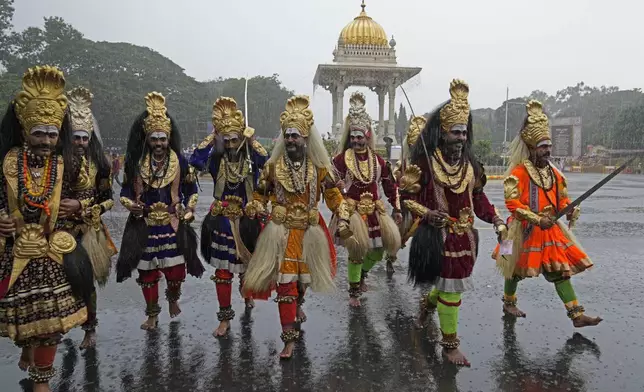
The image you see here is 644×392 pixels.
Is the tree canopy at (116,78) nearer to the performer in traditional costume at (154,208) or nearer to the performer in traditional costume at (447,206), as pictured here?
the performer in traditional costume at (154,208)

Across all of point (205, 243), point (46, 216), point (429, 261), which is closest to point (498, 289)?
point (429, 261)

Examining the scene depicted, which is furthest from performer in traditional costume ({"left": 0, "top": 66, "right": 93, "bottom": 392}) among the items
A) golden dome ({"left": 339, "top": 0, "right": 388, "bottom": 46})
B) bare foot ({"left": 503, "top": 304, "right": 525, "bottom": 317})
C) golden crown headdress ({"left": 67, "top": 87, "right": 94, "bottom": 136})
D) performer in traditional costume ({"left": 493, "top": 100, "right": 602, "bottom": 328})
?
golden dome ({"left": 339, "top": 0, "right": 388, "bottom": 46})

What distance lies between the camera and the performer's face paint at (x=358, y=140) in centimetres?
637

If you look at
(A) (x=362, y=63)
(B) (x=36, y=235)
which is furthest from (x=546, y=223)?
(A) (x=362, y=63)

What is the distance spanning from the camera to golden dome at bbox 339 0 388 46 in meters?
34.1

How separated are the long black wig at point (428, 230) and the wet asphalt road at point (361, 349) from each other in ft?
2.32

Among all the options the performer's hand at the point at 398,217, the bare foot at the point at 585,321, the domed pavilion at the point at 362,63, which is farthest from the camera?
the domed pavilion at the point at 362,63

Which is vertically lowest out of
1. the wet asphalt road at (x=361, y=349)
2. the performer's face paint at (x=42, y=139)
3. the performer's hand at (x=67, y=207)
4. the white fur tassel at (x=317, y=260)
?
the wet asphalt road at (x=361, y=349)

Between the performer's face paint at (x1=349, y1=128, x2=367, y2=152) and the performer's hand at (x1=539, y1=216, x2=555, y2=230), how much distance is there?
7.61 ft

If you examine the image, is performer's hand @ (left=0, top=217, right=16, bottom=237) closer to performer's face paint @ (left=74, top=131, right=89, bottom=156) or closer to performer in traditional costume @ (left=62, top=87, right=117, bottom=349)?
performer in traditional costume @ (left=62, top=87, right=117, bottom=349)

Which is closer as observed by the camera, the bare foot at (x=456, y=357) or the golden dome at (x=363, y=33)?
the bare foot at (x=456, y=357)

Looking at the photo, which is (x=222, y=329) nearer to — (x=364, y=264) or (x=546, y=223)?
(x=364, y=264)

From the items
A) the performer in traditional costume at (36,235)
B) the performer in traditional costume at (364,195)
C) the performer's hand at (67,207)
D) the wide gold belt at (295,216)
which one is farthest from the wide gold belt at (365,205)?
the performer in traditional costume at (36,235)

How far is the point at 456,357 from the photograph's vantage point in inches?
167
